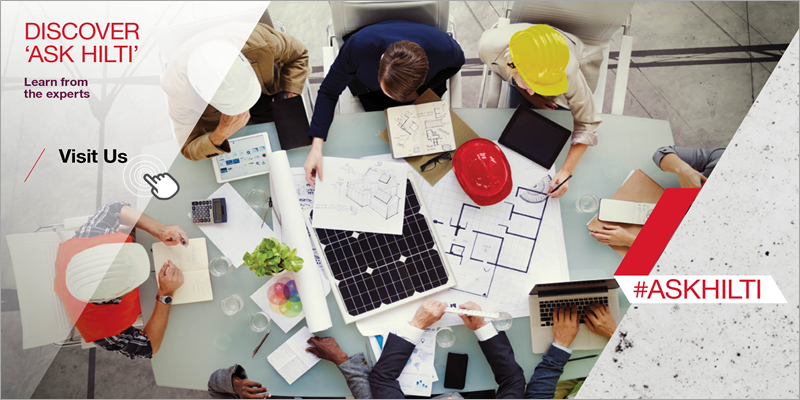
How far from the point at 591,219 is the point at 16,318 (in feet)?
9.48

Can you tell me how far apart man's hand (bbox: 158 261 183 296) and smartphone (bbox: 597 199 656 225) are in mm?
1691

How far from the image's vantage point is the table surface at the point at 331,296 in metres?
1.78

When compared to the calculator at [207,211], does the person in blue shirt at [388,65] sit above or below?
above

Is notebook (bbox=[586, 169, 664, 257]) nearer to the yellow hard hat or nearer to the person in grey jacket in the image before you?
the yellow hard hat

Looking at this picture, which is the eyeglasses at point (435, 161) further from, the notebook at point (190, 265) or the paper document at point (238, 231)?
the notebook at point (190, 265)

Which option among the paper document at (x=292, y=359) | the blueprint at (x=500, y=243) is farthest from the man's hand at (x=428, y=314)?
the paper document at (x=292, y=359)

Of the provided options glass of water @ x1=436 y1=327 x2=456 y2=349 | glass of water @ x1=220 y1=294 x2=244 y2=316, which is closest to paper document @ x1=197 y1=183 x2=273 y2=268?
glass of water @ x1=220 y1=294 x2=244 y2=316

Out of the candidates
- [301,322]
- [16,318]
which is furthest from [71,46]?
[301,322]

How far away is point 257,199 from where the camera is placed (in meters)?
1.82

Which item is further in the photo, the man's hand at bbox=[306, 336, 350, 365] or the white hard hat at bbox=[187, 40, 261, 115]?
the man's hand at bbox=[306, 336, 350, 365]

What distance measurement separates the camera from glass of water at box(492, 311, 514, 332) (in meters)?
1.76

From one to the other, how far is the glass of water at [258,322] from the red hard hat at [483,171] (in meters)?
0.94

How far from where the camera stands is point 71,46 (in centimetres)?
236
